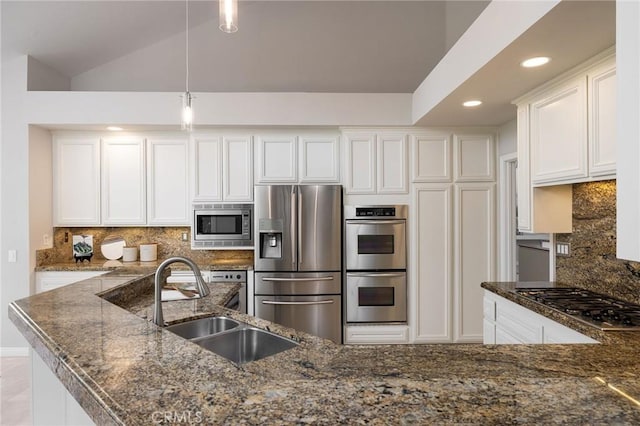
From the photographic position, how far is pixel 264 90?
4359mm

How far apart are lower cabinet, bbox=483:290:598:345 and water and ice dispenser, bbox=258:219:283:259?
2003 millimetres

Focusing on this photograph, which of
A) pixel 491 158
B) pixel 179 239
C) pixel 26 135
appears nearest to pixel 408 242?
pixel 491 158

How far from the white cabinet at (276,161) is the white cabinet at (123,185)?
1349 millimetres

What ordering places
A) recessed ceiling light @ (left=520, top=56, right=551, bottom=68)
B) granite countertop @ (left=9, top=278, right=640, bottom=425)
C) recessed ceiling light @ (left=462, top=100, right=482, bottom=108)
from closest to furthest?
granite countertop @ (left=9, top=278, right=640, bottom=425) → recessed ceiling light @ (left=520, top=56, right=551, bottom=68) → recessed ceiling light @ (left=462, top=100, right=482, bottom=108)

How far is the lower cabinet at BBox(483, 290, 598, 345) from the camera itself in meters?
1.91

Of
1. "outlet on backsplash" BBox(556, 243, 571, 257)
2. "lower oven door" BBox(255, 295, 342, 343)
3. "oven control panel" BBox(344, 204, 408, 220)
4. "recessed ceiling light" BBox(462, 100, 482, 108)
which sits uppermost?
"recessed ceiling light" BBox(462, 100, 482, 108)

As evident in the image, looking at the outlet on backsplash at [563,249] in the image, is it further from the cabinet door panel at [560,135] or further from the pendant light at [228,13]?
the pendant light at [228,13]

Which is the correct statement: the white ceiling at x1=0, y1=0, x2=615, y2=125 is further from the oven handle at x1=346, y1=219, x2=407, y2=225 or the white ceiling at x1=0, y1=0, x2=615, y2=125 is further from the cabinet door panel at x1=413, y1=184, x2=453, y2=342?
the oven handle at x1=346, y1=219, x2=407, y2=225

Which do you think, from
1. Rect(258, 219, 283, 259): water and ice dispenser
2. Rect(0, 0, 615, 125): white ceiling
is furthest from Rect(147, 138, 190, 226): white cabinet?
Rect(258, 219, 283, 259): water and ice dispenser

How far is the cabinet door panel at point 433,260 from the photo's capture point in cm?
383

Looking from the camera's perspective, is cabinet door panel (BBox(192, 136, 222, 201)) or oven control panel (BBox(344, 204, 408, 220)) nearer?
oven control panel (BBox(344, 204, 408, 220))

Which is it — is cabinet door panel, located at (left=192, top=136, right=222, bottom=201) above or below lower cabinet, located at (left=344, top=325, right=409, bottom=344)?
above

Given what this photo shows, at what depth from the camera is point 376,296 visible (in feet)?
12.5

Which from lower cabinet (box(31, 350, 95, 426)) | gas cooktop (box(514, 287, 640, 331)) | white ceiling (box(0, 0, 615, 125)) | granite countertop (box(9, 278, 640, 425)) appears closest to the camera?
granite countertop (box(9, 278, 640, 425))
